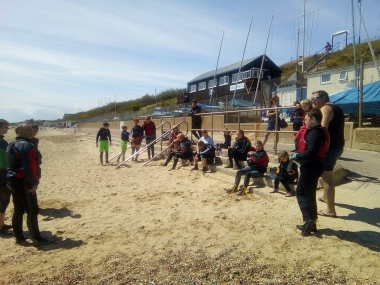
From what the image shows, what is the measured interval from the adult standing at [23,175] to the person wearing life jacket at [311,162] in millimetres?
3623

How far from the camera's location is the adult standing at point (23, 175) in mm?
3875

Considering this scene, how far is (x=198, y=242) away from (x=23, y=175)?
262 cm

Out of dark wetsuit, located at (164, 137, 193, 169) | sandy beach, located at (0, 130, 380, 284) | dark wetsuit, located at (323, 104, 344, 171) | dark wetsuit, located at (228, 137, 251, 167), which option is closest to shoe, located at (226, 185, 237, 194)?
sandy beach, located at (0, 130, 380, 284)

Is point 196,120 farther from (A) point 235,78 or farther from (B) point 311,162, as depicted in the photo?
(A) point 235,78

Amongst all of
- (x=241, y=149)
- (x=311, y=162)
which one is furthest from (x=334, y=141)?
(x=241, y=149)

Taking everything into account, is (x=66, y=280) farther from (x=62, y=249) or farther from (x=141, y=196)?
(x=141, y=196)

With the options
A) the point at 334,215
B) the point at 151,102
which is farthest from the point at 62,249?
the point at 151,102

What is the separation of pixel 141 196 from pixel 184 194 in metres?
1.00

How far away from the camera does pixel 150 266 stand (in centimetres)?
336

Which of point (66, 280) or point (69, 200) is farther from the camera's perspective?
point (69, 200)

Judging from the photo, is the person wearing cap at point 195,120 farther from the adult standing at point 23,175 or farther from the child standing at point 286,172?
the adult standing at point 23,175

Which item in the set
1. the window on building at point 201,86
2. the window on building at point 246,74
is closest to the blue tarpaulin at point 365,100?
the window on building at point 246,74

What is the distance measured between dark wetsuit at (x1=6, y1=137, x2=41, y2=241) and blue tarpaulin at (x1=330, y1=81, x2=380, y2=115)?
10.6 meters

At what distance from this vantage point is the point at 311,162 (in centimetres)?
362
